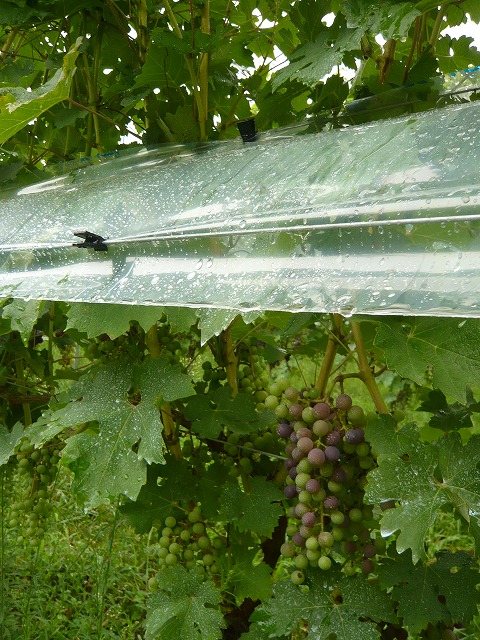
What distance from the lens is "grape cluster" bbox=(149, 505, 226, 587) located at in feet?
4.69

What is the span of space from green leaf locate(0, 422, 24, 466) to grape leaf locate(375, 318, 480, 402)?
31.4 inches

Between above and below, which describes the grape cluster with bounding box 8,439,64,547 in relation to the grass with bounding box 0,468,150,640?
above

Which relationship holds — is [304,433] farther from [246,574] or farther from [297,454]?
[246,574]

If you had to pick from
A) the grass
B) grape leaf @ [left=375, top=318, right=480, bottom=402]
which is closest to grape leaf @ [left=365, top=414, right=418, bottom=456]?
grape leaf @ [left=375, top=318, right=480, bottom=402]

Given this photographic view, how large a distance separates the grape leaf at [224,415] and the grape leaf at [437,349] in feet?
1.35

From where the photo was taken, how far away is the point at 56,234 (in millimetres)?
1218

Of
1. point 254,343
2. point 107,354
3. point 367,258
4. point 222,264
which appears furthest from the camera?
point 254,343

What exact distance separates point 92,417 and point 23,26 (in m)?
1.03

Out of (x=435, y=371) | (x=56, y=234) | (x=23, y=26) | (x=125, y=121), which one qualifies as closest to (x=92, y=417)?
(x=56, y=234)

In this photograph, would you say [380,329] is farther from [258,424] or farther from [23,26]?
[23,26]

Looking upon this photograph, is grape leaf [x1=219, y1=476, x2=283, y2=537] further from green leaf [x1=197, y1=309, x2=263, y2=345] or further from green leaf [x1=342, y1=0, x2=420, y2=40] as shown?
green leaf [x1=342, y1=0, x2=420, y2=40]

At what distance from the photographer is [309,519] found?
3.85 ft

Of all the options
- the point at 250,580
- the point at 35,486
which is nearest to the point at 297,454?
the point at 250,580

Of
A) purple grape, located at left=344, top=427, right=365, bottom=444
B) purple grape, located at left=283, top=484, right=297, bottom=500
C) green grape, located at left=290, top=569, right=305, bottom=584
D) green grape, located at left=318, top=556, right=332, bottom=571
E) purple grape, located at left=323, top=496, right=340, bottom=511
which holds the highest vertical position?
purple grape, located at left=344, top=427, right=365, bottom=444
